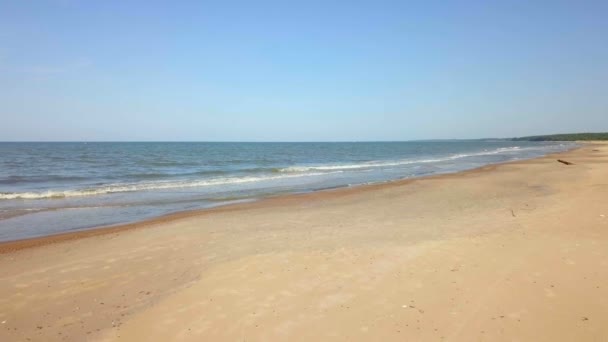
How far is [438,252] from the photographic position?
23.3 feet

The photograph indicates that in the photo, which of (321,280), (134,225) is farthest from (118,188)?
(321,280)

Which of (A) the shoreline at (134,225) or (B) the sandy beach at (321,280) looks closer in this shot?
(B) the sandy beach at (321,280)

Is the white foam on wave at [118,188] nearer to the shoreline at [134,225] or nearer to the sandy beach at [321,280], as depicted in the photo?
the shoreline at [134,225]

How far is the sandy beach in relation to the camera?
4.54 meters

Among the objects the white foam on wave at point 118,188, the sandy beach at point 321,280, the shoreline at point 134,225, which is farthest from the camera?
the white foam on wave at point 118,188

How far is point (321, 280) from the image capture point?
5945mm

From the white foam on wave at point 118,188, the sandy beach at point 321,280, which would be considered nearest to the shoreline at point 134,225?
the sandy beach at point 321,280

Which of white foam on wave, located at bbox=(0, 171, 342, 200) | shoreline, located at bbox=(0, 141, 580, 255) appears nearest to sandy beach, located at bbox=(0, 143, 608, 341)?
shoreline, located at bbox=(0, 141, 580, 255)

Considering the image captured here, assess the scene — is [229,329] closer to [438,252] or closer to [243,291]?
[243,291]

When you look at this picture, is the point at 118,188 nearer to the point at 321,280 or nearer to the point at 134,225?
the point at 134,225

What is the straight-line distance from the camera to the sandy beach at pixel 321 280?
14.9 ft

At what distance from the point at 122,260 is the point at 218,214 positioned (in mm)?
5260

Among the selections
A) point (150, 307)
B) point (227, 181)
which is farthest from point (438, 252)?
point (227, 181)

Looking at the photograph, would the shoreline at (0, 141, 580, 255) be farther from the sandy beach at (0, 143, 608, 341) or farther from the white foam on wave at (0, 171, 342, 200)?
the white foam on wave at (0, 171, 342, 200)
